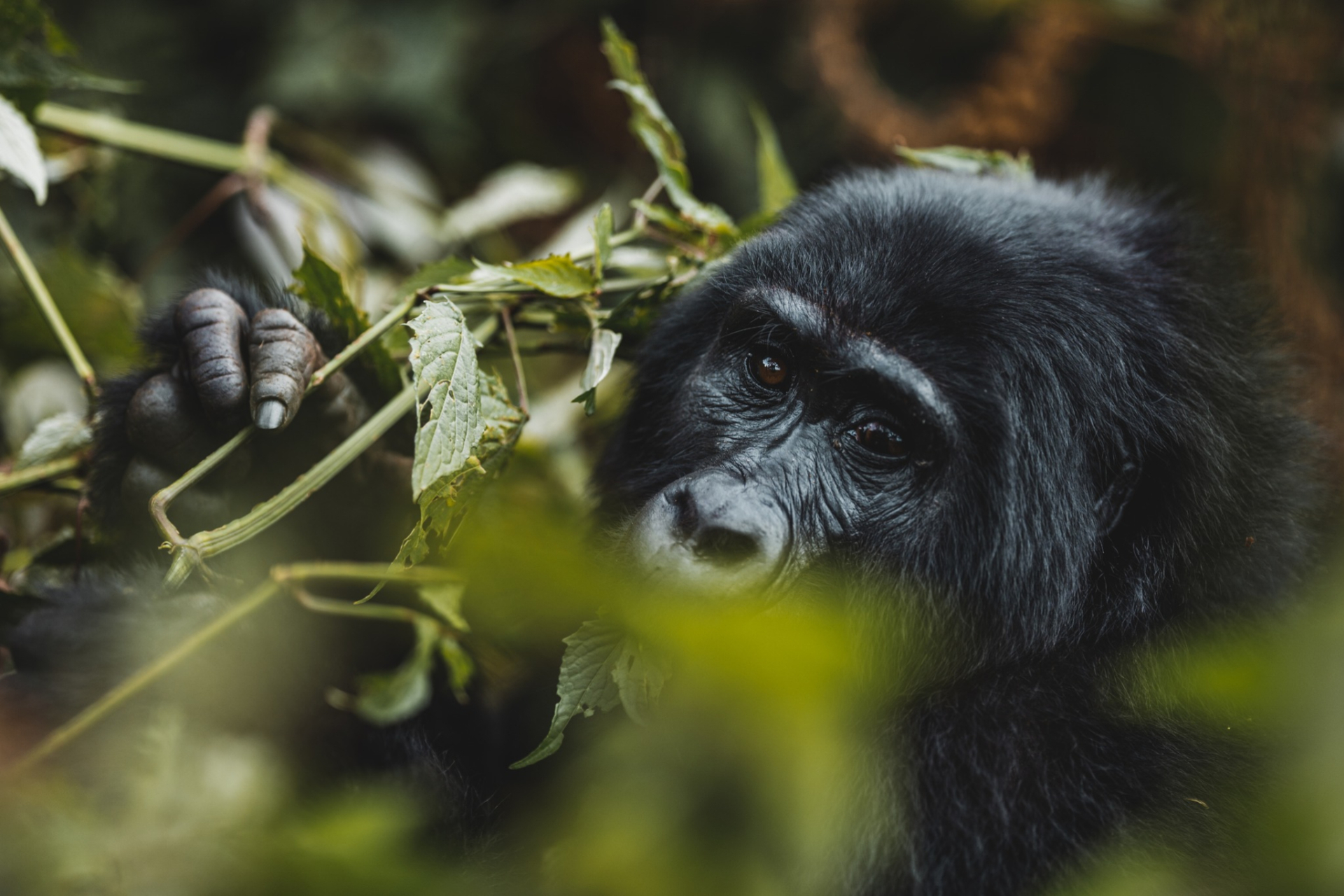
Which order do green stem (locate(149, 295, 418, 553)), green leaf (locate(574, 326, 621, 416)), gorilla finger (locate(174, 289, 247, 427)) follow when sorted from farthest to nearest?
1. green leaf (locate(574, 326, 621, 416))
2. gorilla finger (locate(174, 289, 247, 427))
3. green stem (locate(149, 295, 418, 553))

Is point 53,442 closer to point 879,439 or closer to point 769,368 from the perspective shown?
point 769,368


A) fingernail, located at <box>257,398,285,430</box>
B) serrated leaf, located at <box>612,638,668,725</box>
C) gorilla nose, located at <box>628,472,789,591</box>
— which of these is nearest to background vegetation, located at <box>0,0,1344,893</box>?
serrated leaf, located at <box>612,638,668,725</box>

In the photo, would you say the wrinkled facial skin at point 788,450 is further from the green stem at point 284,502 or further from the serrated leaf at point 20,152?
the serrated leaf at point 20,152

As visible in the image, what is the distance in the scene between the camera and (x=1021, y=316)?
184cm

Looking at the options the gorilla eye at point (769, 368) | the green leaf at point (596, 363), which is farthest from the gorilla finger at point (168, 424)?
the gorilla eye at point (769, 368)

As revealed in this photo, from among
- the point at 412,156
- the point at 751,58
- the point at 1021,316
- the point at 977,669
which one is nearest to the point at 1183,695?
the point at 977,669

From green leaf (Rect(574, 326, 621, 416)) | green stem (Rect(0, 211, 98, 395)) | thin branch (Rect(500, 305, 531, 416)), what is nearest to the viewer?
green leaf (Rect(574, 326, 621, 416))

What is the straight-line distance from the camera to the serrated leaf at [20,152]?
6.65 feet

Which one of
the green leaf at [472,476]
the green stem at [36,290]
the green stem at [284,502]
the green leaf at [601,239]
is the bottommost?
the green stem at [36,290]

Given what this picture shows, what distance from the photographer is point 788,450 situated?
6.16 ft

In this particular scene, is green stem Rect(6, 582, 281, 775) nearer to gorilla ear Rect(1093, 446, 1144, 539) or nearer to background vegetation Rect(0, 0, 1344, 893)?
background vegetation Rect(0, 0, 1344, 893)

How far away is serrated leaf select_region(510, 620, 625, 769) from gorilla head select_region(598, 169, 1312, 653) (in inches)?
5.5

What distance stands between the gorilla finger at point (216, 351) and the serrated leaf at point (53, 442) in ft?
1.27

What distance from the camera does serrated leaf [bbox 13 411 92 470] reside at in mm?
2064
